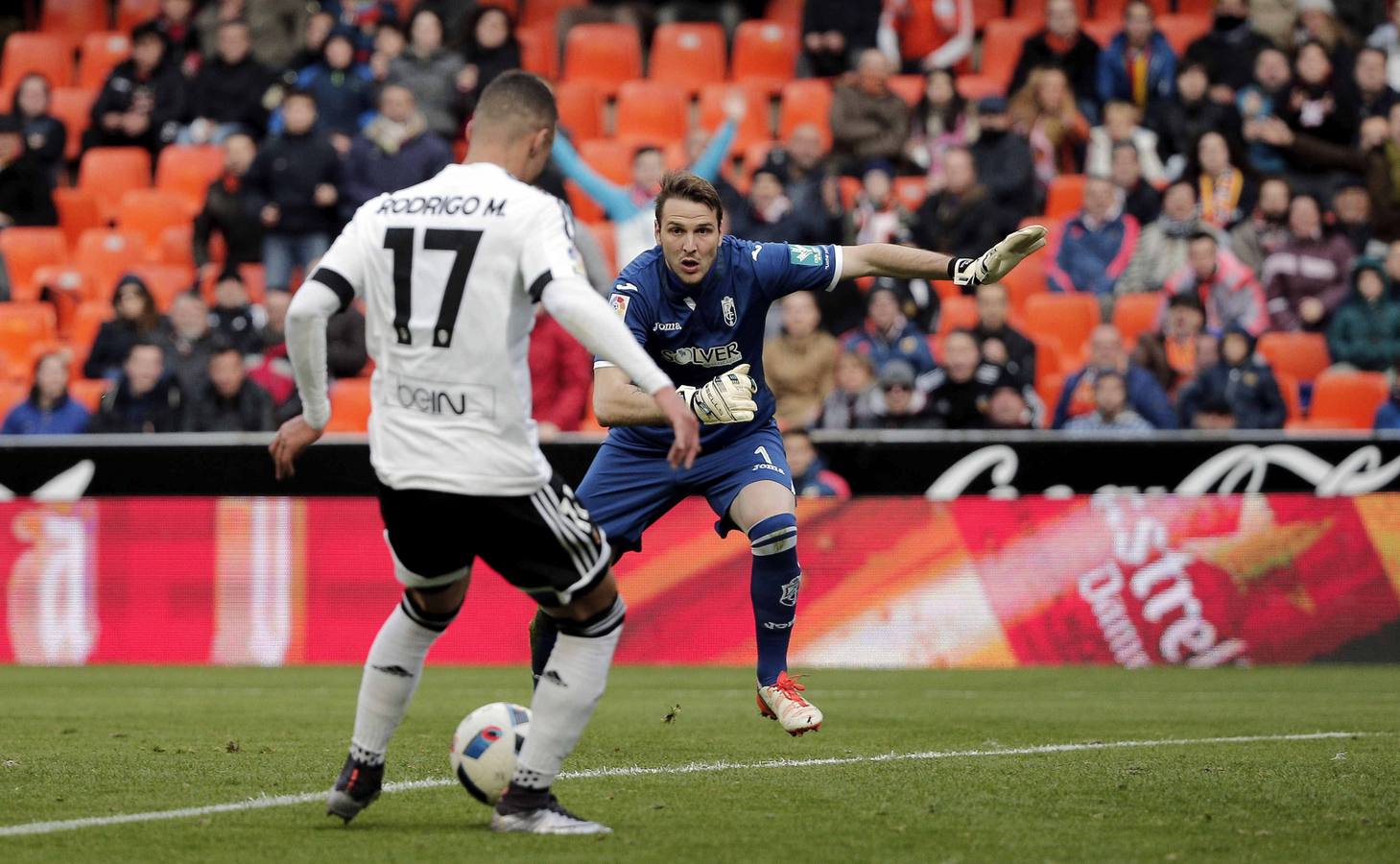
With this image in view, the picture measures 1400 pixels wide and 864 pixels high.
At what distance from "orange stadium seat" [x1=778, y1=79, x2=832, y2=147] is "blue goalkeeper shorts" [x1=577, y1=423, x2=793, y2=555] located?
1114 centimetres

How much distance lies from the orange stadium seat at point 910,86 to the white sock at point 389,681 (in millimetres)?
13824

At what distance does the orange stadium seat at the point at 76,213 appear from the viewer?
20.4m

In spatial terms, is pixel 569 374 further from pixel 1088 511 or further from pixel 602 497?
pixel 602 497

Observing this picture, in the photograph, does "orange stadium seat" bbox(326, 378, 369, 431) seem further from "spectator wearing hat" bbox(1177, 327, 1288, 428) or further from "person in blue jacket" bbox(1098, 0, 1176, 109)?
"person in blue jacket" bbox(1098, 0, 1176, 109)

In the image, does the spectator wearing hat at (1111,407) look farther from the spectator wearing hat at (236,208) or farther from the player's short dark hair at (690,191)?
the spectator wearing hat at (236,208)

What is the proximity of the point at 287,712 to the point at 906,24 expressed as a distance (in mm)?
12183

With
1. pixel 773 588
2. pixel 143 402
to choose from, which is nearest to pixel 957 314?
pixel 143 402

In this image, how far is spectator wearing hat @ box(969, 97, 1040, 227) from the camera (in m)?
17.4

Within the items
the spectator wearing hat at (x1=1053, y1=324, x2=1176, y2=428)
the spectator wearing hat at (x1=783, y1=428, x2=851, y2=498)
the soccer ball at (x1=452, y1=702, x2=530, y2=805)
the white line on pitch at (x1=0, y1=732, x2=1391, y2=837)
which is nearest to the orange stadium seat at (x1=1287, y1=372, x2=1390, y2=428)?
the spectator wearing hat at (x1=1053, y1=324, x2=1176, y2=428)

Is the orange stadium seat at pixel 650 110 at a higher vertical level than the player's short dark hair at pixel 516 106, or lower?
lower

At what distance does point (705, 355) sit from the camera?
8500 mm

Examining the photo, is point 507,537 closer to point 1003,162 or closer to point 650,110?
point 1003,162

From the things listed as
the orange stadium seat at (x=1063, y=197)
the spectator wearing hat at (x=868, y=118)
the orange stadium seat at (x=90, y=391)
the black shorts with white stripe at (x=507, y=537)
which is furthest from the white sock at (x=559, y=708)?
the orange stadium seat at (x=1063, y=197)

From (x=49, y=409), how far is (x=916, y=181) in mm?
7871
